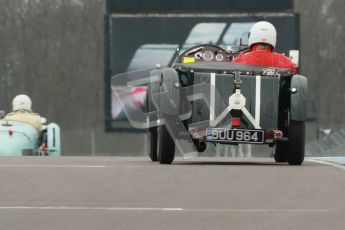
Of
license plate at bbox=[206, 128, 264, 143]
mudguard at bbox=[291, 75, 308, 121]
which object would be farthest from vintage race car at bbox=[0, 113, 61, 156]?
mudguard at bbox=[291, 75, 308, 121]

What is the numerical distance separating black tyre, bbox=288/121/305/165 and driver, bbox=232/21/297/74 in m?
0.90

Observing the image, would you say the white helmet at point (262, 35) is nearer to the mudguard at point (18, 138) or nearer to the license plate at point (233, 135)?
the license plate at point (233, 135)

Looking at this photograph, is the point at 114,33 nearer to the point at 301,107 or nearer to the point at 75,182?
the point at 301,107

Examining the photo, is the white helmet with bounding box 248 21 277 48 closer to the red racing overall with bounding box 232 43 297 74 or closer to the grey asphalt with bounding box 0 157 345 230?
the red racing overall with bounding box 232 43 297 74

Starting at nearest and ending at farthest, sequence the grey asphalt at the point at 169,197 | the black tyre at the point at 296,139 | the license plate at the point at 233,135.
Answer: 1. the grey asphalt at the point at 169,197
2. the license plate at the point at 233,135
3. the black tyre at the point at 296,139

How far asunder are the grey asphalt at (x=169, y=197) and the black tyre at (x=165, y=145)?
554mm

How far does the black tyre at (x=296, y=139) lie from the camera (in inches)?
624

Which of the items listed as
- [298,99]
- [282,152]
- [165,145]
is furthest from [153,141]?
[298,99]

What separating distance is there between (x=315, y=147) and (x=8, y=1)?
47.9 meters

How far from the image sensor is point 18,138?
24.4 metres

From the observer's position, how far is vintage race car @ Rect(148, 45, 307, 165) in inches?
614

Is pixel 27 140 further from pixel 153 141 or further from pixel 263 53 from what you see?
pixel 263 53

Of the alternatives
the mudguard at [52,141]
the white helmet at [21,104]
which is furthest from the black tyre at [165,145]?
the white helmet at [21,104]

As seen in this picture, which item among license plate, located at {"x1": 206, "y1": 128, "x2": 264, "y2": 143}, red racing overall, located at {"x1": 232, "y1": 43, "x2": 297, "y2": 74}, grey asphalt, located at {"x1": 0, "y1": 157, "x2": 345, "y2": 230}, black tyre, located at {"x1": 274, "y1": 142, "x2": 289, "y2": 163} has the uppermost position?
red racing overall, located at {"x1": 232, "y1": 43, "x2": 297, "y2": 74}
